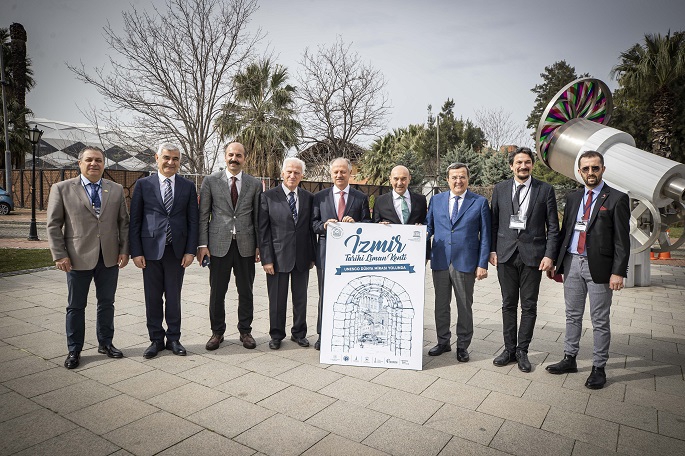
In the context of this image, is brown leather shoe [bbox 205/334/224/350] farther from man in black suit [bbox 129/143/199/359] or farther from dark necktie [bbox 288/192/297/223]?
dark necktie [bbox 288/192/297/223]

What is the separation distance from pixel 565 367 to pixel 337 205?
275 centimetres

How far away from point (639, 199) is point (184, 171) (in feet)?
57.1

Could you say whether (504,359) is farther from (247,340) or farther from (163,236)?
(163,236)

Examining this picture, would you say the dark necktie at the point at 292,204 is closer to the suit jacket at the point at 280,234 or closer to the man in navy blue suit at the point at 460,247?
the suit jacket at the point at 280,234

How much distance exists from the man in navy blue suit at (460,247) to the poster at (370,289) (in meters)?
0.33

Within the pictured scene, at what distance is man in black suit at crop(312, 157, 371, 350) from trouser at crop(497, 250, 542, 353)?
1549 mm

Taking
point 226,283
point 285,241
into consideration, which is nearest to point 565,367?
point 285,241

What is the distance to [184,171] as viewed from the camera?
18969mm

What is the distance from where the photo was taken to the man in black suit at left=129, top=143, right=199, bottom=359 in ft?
14.5

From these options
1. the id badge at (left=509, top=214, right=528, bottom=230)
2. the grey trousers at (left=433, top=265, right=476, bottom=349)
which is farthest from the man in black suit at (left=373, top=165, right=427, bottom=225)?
the id badge at (left=509, top=214, right=528, bottom=230)

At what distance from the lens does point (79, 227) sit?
13.8 feet

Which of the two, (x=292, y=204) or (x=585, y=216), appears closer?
(x=585, y=216)

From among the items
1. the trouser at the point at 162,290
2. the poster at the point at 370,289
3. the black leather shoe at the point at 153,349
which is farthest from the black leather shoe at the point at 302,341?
the black leather shoe at the point at 153,349

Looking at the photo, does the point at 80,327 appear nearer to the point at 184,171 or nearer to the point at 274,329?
the point at 274,329
